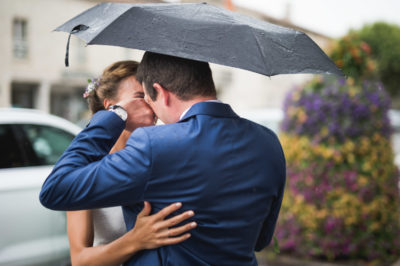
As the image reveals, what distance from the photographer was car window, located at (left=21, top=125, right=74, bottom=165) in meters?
3.88

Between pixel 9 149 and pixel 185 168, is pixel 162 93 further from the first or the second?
pixel 9 149

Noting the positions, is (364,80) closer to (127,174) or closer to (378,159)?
(378,159)

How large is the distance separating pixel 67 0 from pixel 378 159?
1422 centimetres

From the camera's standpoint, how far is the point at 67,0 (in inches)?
631

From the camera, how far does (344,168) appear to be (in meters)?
4.75

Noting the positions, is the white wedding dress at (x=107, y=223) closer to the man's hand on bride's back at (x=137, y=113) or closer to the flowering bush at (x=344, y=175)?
the man's hand on bride's back at (x=137, y=113)

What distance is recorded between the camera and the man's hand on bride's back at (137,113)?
1738mm

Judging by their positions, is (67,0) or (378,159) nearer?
(378,159)

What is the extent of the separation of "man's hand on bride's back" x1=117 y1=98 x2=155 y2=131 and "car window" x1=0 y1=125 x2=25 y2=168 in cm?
229

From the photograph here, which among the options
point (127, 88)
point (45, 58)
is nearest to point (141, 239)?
point (127, 88)

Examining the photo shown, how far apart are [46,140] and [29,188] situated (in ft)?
1.97

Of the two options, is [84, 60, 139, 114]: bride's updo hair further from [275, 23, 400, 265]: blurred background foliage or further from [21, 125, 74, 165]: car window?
[275, 23, 400, 265]: blurred background foliage

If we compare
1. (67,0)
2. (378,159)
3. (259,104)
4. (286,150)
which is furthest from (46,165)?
(259,104)

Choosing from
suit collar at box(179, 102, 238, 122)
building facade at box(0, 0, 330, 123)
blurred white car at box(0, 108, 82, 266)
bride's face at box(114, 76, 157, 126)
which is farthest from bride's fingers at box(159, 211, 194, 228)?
building facade at box(0, 0, 330, 123)
